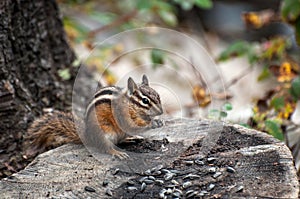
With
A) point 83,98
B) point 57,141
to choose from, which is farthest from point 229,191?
point 83,98

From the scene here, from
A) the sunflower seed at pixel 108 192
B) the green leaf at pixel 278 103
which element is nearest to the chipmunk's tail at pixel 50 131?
the sunflower seed at pixel 108 192

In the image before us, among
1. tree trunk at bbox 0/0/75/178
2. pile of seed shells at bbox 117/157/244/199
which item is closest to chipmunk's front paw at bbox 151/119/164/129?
pile of seed shells at bbox 117/157/244/199

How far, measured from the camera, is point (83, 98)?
357 centimetres

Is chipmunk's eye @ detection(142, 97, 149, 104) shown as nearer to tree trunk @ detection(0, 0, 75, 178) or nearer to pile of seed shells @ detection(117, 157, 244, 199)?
pile of seed shells @ detection(117, 157, 244, 199)

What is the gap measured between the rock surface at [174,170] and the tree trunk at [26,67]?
21.0 inches

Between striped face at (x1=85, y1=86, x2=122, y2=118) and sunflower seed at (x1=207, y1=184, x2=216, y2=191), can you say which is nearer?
sunflower seed at (x1=207, y1=184, x2=216, y2=191)

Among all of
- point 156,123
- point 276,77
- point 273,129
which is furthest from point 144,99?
point 276,77

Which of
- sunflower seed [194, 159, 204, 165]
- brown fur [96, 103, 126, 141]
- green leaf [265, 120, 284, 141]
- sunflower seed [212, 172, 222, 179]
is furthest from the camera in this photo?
green leaf [265, 120, 284, 141]

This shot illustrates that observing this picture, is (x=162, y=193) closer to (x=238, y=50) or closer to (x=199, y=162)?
(x=199, y=162)

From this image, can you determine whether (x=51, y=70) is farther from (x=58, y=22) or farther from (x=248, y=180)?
(x=248, y=180)

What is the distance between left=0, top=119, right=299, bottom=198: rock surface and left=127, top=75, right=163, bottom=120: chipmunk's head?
162 mm

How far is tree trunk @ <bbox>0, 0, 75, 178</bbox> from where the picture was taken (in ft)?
9.90

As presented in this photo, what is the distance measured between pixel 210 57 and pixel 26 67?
1.05 m

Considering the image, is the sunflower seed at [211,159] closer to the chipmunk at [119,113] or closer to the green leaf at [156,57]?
the chipmunk at [119,113]
